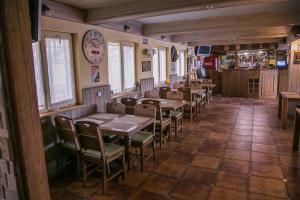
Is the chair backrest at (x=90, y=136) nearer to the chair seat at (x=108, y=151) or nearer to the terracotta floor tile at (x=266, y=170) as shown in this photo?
the chair seat at (x=108, y=151)

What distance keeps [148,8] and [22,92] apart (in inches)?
89.6

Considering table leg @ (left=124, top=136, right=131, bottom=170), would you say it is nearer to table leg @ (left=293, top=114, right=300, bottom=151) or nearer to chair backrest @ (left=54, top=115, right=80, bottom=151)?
chair backrest @ (left=54, top=115, right=80, bottom=151)

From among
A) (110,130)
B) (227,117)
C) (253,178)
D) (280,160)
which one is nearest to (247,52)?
(227,117)

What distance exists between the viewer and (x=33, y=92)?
1136 mm

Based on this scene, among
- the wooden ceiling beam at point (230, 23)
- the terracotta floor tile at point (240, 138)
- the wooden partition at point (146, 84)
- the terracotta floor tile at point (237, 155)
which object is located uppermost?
the wooden ceiling beam at point (230, 23)

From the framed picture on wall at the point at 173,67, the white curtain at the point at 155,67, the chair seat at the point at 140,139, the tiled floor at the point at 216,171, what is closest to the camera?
the tiled floor at the point at 216,171

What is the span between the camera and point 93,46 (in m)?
3.64

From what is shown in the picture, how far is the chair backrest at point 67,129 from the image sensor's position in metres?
2.52

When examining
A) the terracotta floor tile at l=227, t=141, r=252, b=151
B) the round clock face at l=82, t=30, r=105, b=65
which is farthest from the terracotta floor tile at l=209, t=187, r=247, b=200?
the round clock face at l=82, t=30, r=105, b=65

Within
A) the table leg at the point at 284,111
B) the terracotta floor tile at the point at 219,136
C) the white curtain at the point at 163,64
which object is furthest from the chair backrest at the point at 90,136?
the white curtain at the point at 163,64

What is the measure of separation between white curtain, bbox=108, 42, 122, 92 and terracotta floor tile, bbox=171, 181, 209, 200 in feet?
7.95

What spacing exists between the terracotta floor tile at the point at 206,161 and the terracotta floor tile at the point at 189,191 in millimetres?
536

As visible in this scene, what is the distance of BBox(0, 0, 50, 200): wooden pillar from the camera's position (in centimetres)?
103

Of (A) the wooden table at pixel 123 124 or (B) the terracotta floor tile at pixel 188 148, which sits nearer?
(A) the wooden table at pixel 123 124
